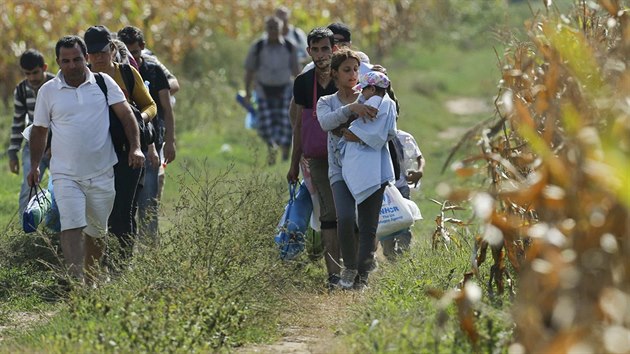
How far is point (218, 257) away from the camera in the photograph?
26.6ft

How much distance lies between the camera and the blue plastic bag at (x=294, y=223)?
9602 mm

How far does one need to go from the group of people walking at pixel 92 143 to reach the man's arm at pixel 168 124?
64 centimetres

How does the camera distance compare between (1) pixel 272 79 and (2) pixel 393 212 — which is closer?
(2) pixel 393 212

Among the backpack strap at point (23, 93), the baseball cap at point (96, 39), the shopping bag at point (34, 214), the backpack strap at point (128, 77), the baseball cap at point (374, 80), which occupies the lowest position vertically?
the shopping bag at point (34, 214)

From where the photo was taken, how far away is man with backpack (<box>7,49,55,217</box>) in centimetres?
1072

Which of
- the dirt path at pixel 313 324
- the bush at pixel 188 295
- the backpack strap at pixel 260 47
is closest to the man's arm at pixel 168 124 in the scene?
the bush at pixel 188 295

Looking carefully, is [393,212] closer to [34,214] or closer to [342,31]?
[342,31]

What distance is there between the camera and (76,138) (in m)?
8.66

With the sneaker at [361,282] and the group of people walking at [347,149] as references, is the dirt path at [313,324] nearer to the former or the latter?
the sneaker at [361,282]

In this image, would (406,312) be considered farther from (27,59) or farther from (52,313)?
(27,59)

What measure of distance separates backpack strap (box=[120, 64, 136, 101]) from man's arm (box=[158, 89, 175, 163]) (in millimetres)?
841

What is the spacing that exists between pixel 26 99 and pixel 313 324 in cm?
391

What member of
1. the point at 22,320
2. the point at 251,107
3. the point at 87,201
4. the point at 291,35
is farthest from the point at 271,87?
the point at 22,320

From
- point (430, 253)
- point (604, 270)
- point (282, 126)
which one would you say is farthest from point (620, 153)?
point (282, 126)
